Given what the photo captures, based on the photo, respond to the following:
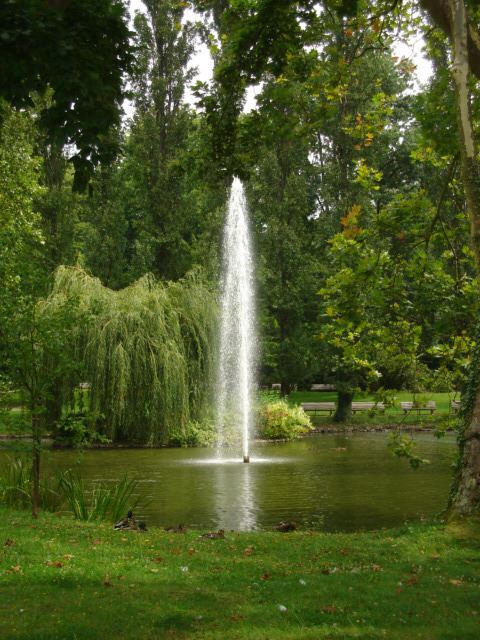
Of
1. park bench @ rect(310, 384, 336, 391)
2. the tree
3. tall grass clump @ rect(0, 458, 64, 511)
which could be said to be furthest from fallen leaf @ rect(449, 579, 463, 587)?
park bench @ rect(310, 384, 336, 391)

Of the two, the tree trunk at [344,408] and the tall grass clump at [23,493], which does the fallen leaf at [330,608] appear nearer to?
the tall grass clump at [23,493]

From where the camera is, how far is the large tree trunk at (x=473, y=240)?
7.72 m

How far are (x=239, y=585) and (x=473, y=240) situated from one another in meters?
4.84

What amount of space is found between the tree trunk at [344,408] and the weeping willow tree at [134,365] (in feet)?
28.3

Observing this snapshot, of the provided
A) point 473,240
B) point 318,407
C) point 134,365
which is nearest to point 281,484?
point 473,240

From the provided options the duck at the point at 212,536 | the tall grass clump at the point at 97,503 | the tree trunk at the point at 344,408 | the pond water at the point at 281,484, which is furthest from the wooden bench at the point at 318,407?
the duck at the point at 212,536

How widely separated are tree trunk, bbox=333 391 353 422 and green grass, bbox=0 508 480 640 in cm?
2122

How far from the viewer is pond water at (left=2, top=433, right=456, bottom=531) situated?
36.4 ft

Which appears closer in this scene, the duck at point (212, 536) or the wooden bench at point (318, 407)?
the duck at point (212, 536)

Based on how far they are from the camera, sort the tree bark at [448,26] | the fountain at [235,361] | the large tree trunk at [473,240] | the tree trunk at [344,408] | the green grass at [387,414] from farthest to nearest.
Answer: the tree trunk at [344,408]
the green grass at [387,414]
the fountain at [235,361]
the tree bark at [448,26]
the large tree trunk at [473,240]

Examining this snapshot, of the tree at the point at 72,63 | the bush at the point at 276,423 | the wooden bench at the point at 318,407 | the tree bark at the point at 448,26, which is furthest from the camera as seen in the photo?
the wooden bench at the point at 318,407

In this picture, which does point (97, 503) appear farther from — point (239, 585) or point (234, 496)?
point (239, 585)

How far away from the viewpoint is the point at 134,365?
21.4m

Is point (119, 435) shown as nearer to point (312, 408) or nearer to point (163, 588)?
point (312, 408)
